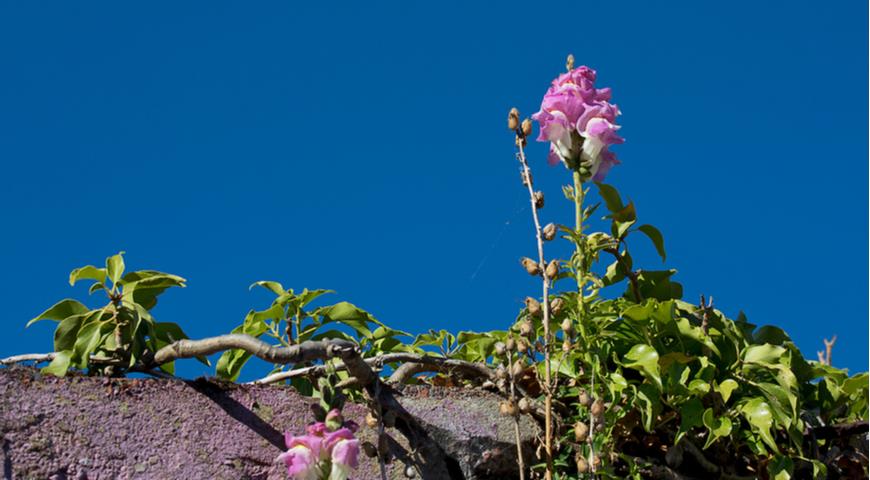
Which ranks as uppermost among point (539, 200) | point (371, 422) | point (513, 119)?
point (513, 119)

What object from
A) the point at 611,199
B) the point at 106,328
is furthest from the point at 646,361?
the point at 106,328

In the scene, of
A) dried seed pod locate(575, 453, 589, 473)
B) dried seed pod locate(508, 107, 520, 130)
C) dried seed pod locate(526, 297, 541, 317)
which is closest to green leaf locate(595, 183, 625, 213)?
dried seed pod locate(508, 107, 520, 130)

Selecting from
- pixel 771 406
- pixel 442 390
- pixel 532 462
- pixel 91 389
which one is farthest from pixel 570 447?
Answer: pixel 91 389

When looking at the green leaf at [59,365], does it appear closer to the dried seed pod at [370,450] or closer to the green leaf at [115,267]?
the green leaf at [115,267]

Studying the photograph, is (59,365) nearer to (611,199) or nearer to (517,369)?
(517,369)

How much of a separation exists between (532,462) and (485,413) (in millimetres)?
107

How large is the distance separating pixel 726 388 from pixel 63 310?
3.48 feet

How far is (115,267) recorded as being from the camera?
1.71m

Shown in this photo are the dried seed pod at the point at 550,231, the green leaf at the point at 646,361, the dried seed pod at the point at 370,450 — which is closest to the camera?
the dried seed pod at the point at 370,450

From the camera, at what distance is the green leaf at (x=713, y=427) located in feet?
5.92

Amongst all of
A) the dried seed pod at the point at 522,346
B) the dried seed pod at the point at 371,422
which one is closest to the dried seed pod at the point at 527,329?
the dried seed pod at the point at 522,346

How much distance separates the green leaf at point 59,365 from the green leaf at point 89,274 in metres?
0.15

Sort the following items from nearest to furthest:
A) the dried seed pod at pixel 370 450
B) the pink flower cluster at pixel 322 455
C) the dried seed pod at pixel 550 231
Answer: the pink flower cluster at pixel 322 455 → the dried seed pod at pixel 370 450 → the dried seed pod at pixel 550 231

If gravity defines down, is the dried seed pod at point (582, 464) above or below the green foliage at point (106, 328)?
below
